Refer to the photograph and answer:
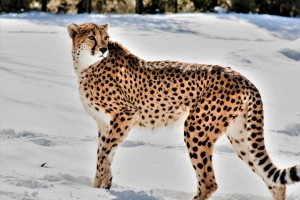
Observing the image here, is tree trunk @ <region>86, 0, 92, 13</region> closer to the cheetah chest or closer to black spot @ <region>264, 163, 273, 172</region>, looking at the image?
the cheetah chest

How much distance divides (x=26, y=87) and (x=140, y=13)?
8.15 m

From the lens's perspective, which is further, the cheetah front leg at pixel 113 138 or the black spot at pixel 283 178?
the cheetah front leg at pixel 113 138

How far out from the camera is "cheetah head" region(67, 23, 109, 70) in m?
6.03

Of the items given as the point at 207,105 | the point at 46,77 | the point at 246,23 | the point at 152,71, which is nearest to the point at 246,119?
the point at 207,105

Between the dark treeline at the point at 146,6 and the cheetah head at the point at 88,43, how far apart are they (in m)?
11.1

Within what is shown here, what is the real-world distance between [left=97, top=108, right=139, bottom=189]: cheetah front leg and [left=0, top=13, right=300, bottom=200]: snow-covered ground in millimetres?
234

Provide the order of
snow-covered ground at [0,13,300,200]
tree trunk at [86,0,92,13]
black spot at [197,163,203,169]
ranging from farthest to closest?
tree trunk at [86,0,92,13] < snow-covered ground at [0,13,300,200] < black spot at [197,163,203,169]

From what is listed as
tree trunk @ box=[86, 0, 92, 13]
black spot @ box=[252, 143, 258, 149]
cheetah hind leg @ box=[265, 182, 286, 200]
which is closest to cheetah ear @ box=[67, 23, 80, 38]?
black spot @ box=[252, 143, 258, 149]

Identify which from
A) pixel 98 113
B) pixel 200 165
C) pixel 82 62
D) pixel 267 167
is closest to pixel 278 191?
pixel 267 167

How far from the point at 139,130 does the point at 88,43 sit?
94 centimetres

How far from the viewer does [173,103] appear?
614 centimetres

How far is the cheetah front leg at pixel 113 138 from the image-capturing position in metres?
6.09

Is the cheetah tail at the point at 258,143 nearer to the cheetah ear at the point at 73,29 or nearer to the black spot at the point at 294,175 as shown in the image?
the black spot at the point at 294,175

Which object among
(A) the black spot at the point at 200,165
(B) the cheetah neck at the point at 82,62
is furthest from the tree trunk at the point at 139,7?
(A) the black spot at the point at 200,165
